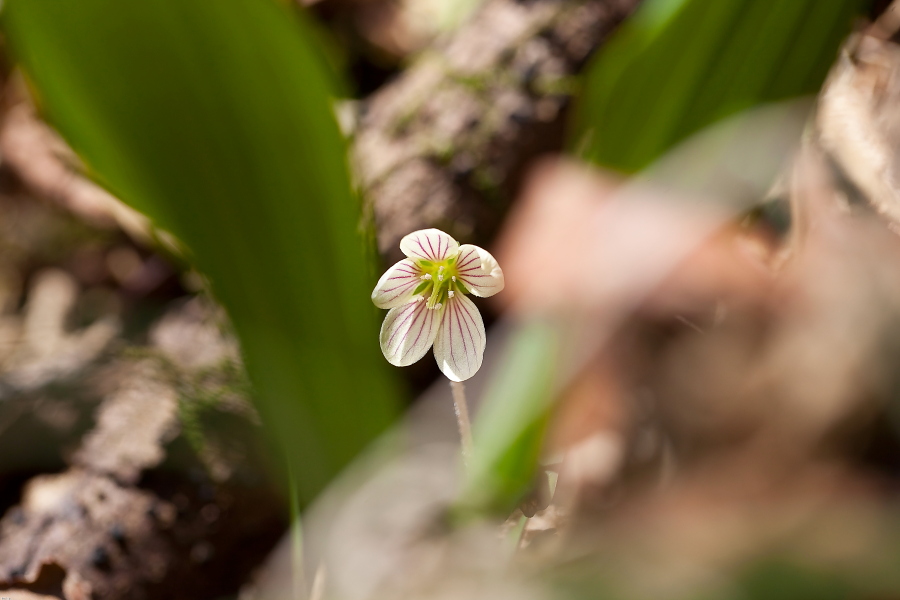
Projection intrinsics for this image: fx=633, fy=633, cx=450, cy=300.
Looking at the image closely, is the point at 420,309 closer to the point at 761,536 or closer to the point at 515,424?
the point at 515,424

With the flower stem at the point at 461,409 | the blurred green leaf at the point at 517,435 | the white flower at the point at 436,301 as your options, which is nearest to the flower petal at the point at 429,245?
the white flower at the point at 436,301

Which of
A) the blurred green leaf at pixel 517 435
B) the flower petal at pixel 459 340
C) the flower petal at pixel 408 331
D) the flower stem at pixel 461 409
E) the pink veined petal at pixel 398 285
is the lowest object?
the blurred green leaf at pixel 517 435

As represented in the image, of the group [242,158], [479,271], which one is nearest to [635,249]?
[479,271]

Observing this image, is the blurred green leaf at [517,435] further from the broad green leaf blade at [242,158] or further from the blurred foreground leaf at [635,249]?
the broad green leaf blade at [242,158]

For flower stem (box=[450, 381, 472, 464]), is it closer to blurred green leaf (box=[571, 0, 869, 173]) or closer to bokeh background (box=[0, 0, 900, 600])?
bokeh background (box=[0, 0, 900, 600])

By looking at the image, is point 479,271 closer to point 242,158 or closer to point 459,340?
point 459,340

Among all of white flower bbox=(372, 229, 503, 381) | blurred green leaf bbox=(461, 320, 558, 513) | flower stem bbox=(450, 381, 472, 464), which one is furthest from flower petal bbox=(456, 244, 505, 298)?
blurred green leaf bbox=(461, 320, 558, 513)
